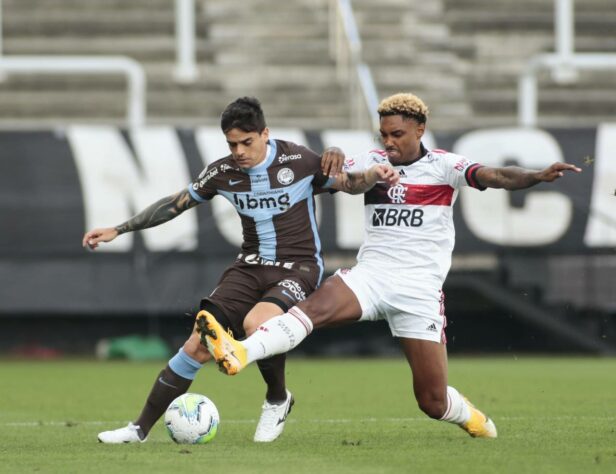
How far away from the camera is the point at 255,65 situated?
2294cm

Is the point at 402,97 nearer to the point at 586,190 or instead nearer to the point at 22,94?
the point at 586,190

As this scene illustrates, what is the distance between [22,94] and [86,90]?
1.03m

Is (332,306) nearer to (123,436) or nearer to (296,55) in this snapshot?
(123,436)

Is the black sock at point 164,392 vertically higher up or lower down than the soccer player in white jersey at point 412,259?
lower down

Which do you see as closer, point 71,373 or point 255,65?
point 71,373

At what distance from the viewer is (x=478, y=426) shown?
8.17 metres

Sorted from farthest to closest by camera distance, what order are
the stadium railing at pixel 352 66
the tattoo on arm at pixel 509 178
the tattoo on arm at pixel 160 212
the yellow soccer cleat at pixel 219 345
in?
the stadium railing at pixel 352 66 < the tattoo on arm at pixel 160 212 < the tattoo on arm at pixel 509 178 < the yellow soccer cleat at pixel 219 345

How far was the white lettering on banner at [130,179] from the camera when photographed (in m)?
17.0

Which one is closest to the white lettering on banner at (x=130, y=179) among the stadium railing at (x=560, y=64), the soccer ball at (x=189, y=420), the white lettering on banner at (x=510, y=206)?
the white lettering on banner at (x=510, y=206)

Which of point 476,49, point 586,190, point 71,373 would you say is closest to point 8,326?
point 71,373

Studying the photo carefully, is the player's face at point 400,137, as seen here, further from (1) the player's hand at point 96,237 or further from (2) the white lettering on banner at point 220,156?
(2) the white lettering on banner at point 220,156

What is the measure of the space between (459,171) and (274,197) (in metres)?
1.10

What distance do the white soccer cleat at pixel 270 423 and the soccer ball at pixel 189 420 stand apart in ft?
1.30

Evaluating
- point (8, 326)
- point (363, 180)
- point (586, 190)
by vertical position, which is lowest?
point (8, 326)
